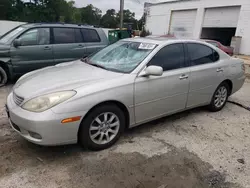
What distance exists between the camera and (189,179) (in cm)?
268

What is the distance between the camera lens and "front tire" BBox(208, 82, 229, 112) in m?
4.68

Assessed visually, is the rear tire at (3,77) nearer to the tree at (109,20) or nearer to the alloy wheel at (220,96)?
the alloy wheel at (220,96)

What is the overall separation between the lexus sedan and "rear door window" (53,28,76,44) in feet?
8.71

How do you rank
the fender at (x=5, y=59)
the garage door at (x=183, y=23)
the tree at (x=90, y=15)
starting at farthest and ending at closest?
the tree at (x=90, y=15) < the garage door at (x=183, y=23) < the fender at (x=5, y=59)

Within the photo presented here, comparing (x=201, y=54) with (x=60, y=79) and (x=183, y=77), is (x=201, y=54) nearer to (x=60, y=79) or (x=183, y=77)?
(x=183, y=77)

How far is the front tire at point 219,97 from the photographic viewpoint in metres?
4.68

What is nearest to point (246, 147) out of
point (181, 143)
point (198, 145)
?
point (198, 145)

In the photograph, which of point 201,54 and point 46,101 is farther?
point 201,54

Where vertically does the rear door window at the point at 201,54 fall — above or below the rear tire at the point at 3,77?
above

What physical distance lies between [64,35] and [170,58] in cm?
377

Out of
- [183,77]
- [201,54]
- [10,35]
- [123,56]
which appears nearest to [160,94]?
[183,77]

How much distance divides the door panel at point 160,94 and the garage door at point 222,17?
20600mm

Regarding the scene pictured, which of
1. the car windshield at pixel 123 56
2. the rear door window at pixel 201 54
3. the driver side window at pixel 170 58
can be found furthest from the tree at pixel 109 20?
the driver side window at pixel 170 58

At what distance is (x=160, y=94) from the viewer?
3557 millimetres
